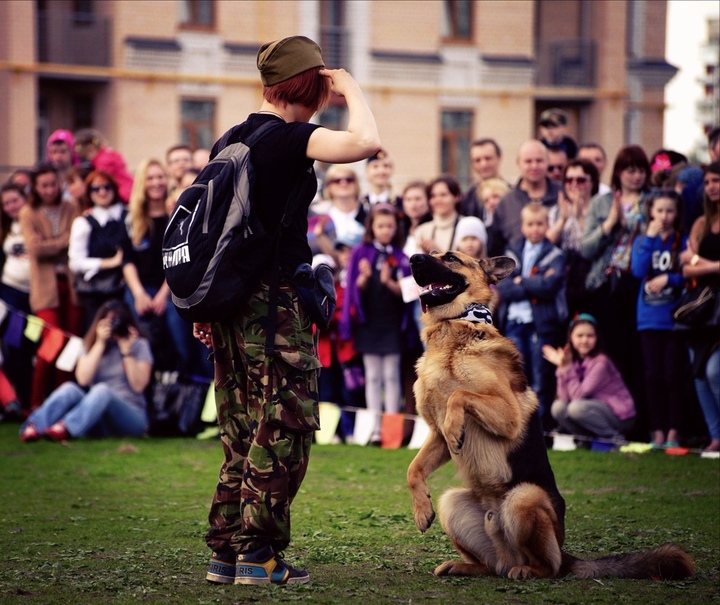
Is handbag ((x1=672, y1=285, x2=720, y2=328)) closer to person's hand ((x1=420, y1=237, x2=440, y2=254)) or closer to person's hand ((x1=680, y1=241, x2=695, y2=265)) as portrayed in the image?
person's hand ((x1=680, y1=241, x2=695, y2=265))

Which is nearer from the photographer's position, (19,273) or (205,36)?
(19,273)

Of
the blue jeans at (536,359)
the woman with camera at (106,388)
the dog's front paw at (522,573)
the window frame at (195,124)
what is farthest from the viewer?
the window frame at (195,124)

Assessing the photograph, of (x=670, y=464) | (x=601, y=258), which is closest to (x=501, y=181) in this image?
(x=601, y=258)

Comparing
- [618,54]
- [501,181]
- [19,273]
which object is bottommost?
[19,273]

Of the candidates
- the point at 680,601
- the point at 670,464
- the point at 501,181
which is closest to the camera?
the point at 680,601

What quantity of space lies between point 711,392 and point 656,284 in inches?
39.4

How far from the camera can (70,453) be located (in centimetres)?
977

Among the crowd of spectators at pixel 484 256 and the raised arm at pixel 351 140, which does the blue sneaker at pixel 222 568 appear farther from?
the crowd of spectators at pixel 484 256

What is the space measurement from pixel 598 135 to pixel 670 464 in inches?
993

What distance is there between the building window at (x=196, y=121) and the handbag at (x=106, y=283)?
60.2 feet

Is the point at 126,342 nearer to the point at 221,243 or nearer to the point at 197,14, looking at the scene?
the point at 221,243

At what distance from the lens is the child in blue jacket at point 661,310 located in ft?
31.2

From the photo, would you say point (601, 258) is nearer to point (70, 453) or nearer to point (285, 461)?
point (70, 453)

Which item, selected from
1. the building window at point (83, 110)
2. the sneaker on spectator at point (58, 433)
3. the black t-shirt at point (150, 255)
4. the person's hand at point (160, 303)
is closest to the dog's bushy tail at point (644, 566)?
the sneaker on spectator at point (58, 433)
